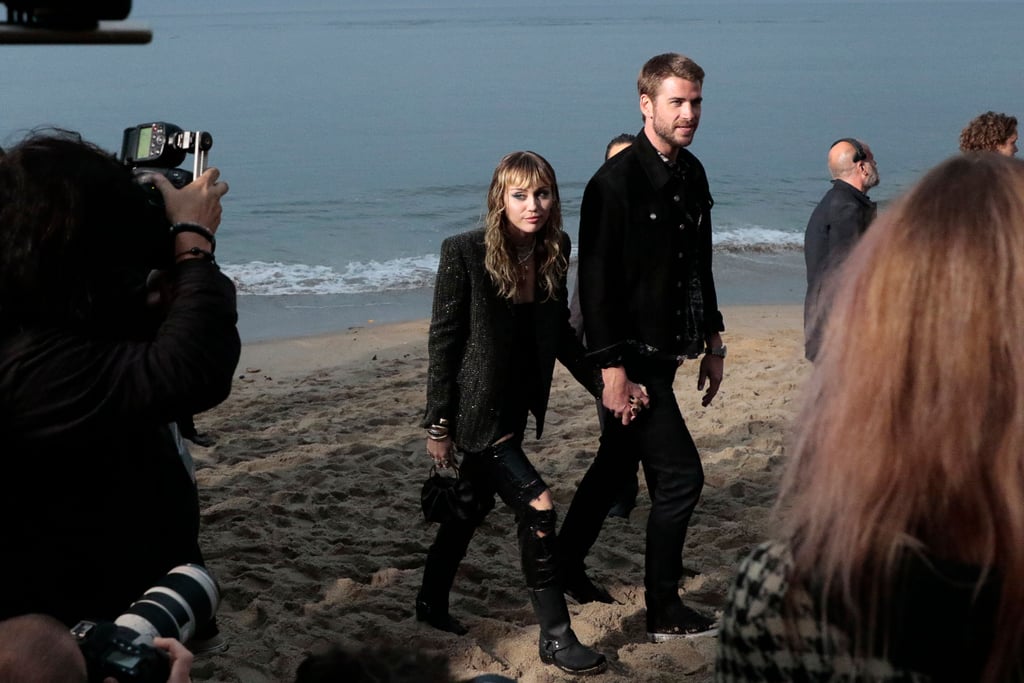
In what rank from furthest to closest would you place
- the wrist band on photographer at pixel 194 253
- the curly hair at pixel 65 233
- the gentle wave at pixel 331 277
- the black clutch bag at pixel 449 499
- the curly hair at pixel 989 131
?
1. the gentle wave at pixel 331 277
2. the curly hair at pixel 989 131
3. the black clutch bag at pixel 449 499
4. the wrist band on photographer at pixel 194 253
5. the curly hair at pixel 65 233

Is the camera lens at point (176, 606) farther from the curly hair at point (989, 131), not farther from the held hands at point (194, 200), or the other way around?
the curly hair at point (989, 131)

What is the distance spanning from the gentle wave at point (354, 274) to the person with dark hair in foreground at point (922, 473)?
13.4 m

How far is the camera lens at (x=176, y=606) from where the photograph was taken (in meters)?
2.23

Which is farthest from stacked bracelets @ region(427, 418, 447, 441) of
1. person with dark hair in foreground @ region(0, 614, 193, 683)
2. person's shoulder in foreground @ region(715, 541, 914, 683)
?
person's shoulder in foreground @ region(715, 541, 914, 683)

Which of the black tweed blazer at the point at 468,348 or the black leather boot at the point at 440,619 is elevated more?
the black tweed blazer at the point at 468,348

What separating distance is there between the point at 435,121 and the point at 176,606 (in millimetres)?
34979

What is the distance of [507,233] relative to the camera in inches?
169

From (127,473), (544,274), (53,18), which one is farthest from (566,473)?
(53,18)

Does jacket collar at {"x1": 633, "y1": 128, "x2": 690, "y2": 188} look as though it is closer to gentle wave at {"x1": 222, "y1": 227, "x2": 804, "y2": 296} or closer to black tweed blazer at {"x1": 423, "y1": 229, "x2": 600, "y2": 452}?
black tweed blazer at {"x1": 423, "y1": 229, "x2": 600, "y2": 452}

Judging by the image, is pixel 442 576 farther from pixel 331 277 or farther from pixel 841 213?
pixel 331 277

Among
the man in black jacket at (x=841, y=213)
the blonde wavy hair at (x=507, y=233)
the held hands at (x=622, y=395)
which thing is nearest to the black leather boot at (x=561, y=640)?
the held hands at (x=622, y=395)

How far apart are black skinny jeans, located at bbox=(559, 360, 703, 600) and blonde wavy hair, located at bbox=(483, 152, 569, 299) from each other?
49cm

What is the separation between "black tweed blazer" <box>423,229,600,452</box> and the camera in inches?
166

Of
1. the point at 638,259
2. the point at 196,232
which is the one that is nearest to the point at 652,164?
the point at 638,259
